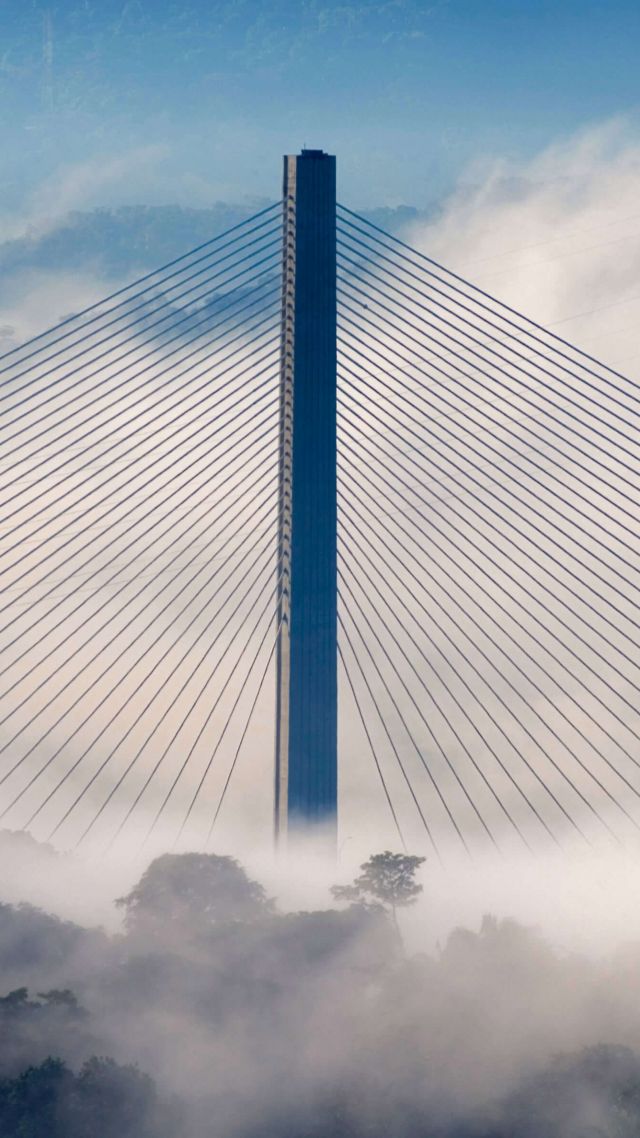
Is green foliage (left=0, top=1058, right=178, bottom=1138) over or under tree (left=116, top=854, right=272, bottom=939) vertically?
under

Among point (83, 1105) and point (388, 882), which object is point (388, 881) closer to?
point (388, 882)

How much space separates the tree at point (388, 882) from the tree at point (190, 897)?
1.65 metres

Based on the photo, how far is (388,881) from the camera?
92.2 ft

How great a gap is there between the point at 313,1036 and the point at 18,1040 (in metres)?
4.57

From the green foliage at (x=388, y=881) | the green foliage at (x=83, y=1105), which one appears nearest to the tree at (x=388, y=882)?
the green foliage at (x=388, y=881)

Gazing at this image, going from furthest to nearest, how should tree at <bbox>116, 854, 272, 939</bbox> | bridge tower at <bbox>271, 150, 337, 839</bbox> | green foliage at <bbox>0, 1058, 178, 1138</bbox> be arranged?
1. tree at <bbox>116, 854, 272, 939</bbox>
2. bridge tower at <bbox>271, 150, 337, 839</bbox>
3. green foliage at <bbox>0, 1058, 178, 1138</bbox>

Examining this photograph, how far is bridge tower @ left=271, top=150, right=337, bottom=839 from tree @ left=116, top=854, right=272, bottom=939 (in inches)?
96.7

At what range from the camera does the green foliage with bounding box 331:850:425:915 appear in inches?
1090

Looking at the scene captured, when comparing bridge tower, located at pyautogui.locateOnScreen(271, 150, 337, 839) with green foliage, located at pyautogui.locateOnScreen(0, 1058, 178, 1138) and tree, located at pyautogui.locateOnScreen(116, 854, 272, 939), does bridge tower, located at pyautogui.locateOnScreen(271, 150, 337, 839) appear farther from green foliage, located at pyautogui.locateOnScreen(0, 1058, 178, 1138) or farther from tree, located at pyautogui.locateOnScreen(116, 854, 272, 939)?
green foliage, located at pyautogui.locateOnScreen(0, 1058, 178, 1138)

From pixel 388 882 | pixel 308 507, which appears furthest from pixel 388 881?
pixel 308 507

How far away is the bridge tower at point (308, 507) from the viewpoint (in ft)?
81.8

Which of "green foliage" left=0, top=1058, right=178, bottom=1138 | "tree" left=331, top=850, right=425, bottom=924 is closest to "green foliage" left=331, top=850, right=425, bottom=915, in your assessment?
"tree" left=331, top=850, right=425, bottom=924

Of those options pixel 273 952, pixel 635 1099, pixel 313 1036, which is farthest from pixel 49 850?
pixel 635 1099

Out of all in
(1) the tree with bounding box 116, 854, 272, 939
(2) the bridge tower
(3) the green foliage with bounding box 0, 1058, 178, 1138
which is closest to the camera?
(3) the green foliage with bounding box 0, 1058, 178, 1138
